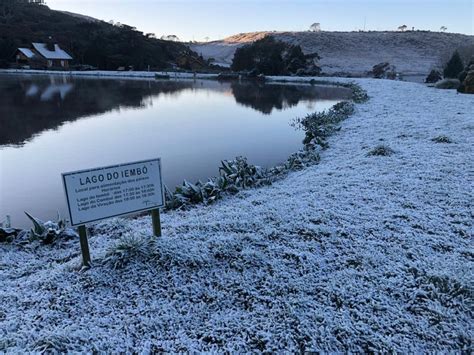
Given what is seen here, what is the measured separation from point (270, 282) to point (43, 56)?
71113 mm

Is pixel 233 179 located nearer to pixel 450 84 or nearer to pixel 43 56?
pixel 450 84

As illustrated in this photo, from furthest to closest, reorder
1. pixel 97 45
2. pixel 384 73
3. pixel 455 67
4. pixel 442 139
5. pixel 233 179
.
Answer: pixel 97 45 < pixel 384 73 < pixel 455 67 < pixel 442 139 < pixel 233 179

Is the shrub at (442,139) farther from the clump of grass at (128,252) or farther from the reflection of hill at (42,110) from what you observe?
the reflection of hill at (42,110)

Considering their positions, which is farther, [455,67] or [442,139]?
[455,67]

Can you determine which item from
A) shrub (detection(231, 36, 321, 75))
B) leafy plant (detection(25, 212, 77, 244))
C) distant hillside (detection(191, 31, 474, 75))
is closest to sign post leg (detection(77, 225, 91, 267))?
leafy plant (detection(25, 212, 77, 244))

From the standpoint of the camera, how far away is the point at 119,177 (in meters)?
3.46

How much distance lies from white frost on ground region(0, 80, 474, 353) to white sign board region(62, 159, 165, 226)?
594mm

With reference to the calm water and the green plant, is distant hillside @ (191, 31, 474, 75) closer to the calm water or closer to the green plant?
the calm water

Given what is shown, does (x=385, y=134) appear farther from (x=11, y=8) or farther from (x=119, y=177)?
(x=11, y=8)

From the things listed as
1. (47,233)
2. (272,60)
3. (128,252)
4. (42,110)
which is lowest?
(47,233)

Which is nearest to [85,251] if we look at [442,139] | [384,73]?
[442,139]

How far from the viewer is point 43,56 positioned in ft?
197

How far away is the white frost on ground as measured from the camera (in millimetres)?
2736

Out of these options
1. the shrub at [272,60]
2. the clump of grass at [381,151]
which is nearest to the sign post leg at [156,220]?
the clump of grass at [381,151]
